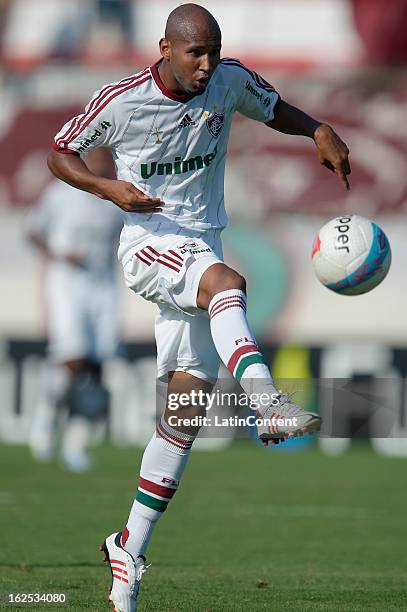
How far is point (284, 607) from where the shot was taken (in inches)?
232

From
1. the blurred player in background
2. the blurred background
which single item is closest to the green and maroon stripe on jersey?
the blurred player in background

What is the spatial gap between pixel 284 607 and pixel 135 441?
9.66 metres

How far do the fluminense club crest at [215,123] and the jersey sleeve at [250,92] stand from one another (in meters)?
0.18

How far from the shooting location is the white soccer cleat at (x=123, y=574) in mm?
5617

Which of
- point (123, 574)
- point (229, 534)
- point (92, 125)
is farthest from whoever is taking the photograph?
point (229, 534)

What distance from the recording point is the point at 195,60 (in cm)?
564

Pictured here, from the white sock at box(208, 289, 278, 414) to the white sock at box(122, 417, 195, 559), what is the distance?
0.67 metres

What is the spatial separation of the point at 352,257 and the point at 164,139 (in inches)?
39.7

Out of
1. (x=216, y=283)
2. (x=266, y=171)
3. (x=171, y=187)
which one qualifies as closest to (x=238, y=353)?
(x=216, y=283)

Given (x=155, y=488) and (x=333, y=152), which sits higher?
(x=333, y=152)

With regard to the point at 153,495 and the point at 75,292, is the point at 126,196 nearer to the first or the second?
the point at 153,495

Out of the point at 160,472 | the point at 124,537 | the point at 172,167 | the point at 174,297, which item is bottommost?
the point at 124,537

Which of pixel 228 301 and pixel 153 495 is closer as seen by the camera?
pixel 228 301

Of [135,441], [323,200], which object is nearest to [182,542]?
[135,441]
